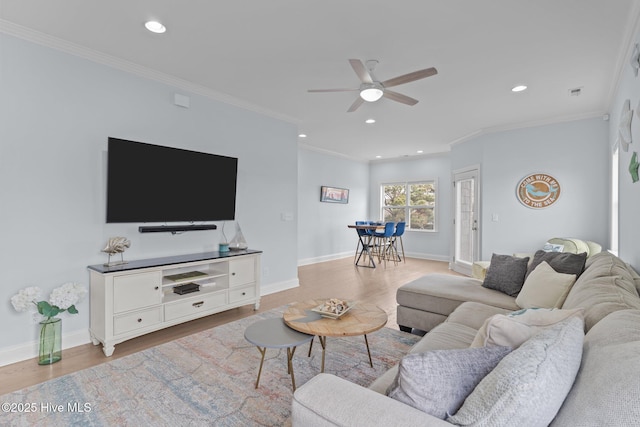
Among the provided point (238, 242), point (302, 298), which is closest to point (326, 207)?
point (302, 298)

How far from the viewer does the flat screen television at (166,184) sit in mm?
2938

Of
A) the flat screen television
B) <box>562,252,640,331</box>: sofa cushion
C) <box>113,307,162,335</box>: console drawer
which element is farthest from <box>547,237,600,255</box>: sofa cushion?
<box>113,307,162,335</box>: console drawer

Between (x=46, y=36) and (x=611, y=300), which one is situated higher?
(x=46, y=36)

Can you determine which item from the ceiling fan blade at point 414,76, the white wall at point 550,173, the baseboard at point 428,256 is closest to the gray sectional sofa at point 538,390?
the ceiling fan blade at point 414,76

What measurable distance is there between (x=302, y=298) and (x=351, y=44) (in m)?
3.06

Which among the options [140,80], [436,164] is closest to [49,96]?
[140,80]

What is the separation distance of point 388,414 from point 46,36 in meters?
3.54

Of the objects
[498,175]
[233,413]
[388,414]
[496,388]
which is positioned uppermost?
[498,175]

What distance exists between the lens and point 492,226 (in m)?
5.17

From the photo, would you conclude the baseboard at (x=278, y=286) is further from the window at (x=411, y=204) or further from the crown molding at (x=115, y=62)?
the window at (x=411, y=204)

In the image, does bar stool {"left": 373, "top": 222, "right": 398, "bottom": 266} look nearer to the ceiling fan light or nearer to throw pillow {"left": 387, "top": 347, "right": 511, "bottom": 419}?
the ceiling fan light

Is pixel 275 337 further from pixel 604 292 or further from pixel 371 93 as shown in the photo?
pixel 371 93

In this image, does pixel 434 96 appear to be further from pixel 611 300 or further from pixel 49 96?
pixel 49 96

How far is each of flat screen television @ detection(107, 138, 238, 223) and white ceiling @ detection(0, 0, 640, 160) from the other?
0.81m
